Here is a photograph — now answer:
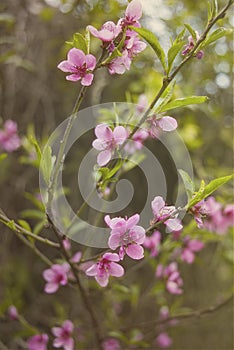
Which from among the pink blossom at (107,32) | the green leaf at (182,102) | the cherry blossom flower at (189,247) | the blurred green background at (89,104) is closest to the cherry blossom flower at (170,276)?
the cherry blossom flower at (189,247)

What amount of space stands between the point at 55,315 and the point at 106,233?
86 cm

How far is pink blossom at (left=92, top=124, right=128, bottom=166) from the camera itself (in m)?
0.71

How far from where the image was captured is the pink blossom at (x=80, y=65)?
66 centimetres

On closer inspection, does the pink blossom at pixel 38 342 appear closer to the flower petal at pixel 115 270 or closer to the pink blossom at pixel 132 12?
the flower petal at pixel 115 270

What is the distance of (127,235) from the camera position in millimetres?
640

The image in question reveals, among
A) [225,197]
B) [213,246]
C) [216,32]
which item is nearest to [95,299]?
[213,246]

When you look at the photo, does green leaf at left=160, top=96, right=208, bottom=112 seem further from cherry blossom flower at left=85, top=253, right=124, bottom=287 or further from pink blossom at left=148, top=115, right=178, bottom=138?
cherry blossom flower at left=85, top=253, right=124, bottom=287

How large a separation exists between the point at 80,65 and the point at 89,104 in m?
0.99

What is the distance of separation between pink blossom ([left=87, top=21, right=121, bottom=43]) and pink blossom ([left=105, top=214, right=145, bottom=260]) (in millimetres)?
233

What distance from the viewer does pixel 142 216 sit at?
0.79 meters

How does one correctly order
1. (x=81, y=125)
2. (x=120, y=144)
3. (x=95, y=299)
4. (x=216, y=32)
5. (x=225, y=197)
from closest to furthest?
(x=216, y=32), (x=120, y=144), (x=225, y=197), (x=81, y=125), (x=95, y=299)

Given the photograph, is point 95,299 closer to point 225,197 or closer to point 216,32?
point 225,197

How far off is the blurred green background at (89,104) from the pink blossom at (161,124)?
633 millimetres

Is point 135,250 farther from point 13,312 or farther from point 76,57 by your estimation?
point 13,312
